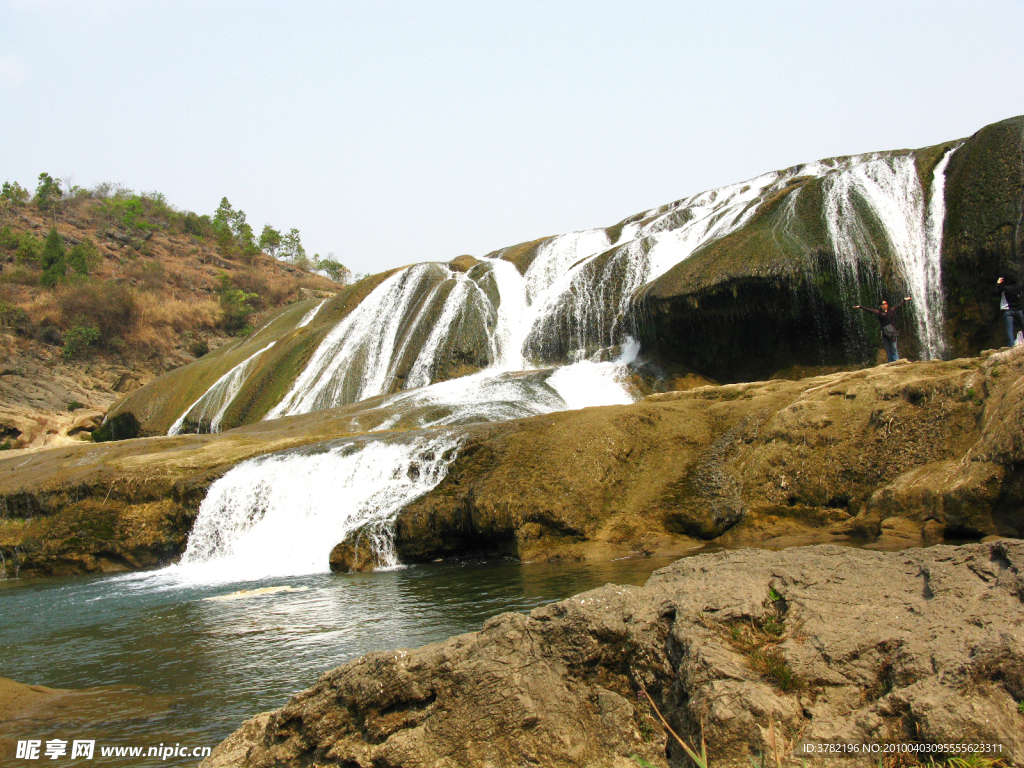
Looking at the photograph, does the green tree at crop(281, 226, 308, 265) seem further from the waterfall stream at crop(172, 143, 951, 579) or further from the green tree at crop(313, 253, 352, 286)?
the waterfall stream at crop(172, 143, 951, 579)

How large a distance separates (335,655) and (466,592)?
7.95 ft

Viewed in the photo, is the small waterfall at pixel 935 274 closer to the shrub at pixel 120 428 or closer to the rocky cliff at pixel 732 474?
the rocky cliff at pixel 732 474

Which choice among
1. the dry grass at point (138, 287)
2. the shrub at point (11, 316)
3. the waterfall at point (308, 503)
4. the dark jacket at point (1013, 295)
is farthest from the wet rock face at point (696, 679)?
the shrub at point (11, 316)

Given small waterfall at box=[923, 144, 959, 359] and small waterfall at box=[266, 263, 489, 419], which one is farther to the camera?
small waterfall at box=[266, 263, 489, 419]

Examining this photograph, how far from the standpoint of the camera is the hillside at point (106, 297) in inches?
1428

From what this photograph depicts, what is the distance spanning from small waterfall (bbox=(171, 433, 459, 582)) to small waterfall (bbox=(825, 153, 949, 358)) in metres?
10.5

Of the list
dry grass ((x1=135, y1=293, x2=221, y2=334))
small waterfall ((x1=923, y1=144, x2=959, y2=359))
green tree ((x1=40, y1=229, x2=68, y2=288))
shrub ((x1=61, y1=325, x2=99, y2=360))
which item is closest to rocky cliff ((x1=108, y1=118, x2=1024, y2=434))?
small waterfall ((x1=923, y1=144, x2=959, y2=359))

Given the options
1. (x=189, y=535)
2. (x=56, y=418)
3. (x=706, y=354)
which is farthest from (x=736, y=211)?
(x=56, y=418)

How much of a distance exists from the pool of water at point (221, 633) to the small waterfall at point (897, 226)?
1040 cm

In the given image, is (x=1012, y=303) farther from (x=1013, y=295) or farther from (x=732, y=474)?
(x=732, y=474)

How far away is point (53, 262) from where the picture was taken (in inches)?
1882

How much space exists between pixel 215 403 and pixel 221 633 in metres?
20.9

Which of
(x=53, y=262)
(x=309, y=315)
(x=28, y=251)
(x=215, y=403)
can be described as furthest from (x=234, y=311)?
(x=215, y=403)

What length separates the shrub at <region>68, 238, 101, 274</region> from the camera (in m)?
48.1
